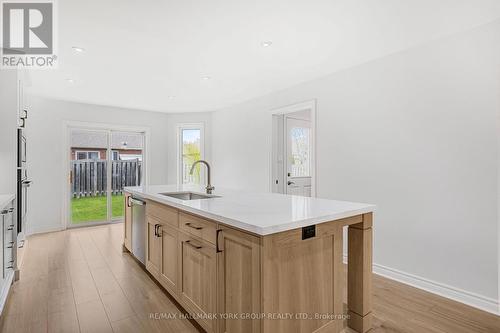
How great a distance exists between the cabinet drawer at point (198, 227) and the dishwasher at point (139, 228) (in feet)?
3.36

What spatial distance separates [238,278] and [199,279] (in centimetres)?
48

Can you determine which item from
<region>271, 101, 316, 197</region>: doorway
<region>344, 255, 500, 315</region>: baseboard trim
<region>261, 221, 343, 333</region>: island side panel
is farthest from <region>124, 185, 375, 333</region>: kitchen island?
<region>271, 101, 316, 197</region>: doorway

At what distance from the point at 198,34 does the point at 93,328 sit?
2555 mm

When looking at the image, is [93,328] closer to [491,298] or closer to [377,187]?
[377,187]

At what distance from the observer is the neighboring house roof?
521cm

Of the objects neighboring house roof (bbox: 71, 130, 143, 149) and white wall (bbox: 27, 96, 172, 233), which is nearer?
white wall (bbox: 27, 96, 172, 233)

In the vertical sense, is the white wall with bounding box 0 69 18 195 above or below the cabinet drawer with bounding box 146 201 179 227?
above

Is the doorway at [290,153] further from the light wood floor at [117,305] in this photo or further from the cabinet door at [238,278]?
the cabinet door at [238,278]

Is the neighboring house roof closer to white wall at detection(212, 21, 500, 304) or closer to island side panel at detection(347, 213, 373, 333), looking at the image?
white wall at detection(212, 21, 500, 304)

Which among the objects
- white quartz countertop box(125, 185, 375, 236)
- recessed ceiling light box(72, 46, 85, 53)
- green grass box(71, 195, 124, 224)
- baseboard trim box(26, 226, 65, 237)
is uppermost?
recessed ceiling light box(72, 46, 85, 53)

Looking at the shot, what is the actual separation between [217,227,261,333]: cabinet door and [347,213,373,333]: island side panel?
2.91 feet

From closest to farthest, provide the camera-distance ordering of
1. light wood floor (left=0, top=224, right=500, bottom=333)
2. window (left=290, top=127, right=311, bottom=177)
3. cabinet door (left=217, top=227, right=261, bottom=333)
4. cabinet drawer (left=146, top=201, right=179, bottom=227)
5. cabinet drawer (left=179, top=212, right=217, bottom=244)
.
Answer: cabinet door (left=217, top=227, right=261, bottom=333)
cabinet drawer (left=179, top=212, right=217, bottom=244)
light wood floor (left=0, top=224, right=500, bottom=333)
cabinet drawer (left=146, top=201, right=179, bottom=227)
window (left=290, top=127, right=311, bottom=177)

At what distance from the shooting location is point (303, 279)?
1582 mm

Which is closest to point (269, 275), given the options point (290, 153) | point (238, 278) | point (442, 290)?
point (238, 278)
